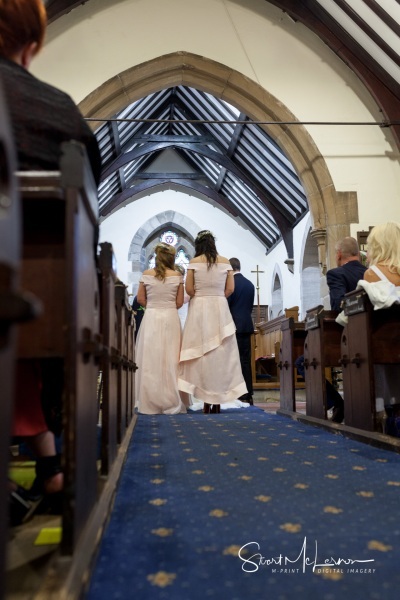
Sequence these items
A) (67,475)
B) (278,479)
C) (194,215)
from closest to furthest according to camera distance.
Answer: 1. (67,475)
2. (278,479)
3. (194,215)

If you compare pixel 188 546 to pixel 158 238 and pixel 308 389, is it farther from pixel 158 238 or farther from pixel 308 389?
pixel 158 238

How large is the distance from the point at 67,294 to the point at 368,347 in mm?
2054

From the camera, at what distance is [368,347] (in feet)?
8.74

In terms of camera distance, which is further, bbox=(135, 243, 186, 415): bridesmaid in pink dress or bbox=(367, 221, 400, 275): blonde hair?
bbox=(135, 243, 186, 415): bridesmaid in pink dress

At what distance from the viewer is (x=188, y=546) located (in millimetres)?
1146

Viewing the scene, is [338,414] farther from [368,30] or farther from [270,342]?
[270,342]

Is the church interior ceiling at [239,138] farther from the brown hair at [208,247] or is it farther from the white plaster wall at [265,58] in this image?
the brown hair at [208,247]

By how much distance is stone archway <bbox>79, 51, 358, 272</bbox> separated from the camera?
6.55m

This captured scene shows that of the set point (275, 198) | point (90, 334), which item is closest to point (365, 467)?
point (90, 334)

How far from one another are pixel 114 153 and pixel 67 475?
11.2m

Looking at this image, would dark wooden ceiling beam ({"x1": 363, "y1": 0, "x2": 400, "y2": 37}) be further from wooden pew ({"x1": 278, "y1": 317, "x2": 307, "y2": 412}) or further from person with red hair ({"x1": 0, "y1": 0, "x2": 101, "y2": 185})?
person with red hair ({"x1": 0, "y1": 0, "x2": 101, "y2": 185})

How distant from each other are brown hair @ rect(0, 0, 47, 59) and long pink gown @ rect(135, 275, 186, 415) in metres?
3.31

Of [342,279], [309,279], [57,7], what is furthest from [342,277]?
[309,279]

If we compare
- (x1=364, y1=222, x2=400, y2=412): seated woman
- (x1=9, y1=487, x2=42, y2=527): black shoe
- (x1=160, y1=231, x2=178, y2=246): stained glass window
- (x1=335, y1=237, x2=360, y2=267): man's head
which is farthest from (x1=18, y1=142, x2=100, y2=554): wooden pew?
(x1=160, y1=231, x2=178, y2=246): stained glass window
